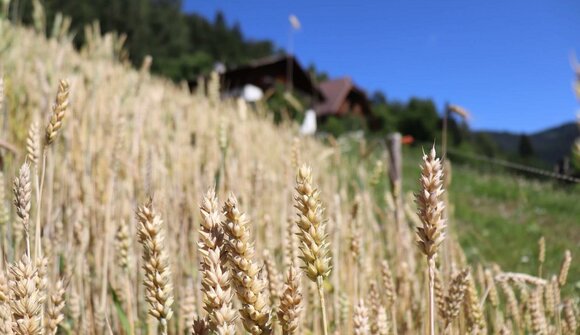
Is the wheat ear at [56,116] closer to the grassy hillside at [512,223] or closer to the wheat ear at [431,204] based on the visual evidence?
the wheat ear at [431,204]

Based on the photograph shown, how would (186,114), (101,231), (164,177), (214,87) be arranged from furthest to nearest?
(186,114)
(214,87)
(164,177)
(101,231)

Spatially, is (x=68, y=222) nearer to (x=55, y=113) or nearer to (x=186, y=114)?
(x=55, y=113)

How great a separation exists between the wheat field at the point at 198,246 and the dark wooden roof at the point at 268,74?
22.4 m

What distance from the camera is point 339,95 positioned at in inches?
1415

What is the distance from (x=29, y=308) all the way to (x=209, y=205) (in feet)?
0.68

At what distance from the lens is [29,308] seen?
0.45 m

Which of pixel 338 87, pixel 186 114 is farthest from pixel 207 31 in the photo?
pixel 186 114

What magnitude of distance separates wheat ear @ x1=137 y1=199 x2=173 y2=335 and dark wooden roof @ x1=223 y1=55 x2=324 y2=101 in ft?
78.6

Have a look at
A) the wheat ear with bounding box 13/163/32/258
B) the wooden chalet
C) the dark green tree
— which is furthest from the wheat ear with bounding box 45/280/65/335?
the wooden chalet

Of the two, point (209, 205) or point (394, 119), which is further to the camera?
point (394, 119)

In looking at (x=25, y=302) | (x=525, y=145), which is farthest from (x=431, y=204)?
(x=525, y=145)

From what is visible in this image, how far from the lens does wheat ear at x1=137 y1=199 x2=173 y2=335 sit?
493mm

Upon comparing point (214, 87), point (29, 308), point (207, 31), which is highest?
point (207, 31)

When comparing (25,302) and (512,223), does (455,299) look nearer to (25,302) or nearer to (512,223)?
(25,302)
